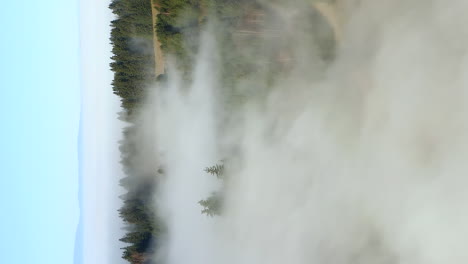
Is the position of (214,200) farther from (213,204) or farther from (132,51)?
(132,51)

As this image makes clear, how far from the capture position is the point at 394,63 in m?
9.60

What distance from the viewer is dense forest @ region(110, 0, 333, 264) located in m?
12.7

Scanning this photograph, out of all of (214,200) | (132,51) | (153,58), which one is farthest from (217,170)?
(132,51)

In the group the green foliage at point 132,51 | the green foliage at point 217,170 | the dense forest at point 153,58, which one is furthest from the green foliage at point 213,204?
the green foliage at point 132,51

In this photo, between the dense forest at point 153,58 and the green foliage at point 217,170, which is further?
the green foliage at point 217,170

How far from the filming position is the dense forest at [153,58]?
12719 mm

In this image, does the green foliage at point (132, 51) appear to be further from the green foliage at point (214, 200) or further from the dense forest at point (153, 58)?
the green foliage at point (214, 200)

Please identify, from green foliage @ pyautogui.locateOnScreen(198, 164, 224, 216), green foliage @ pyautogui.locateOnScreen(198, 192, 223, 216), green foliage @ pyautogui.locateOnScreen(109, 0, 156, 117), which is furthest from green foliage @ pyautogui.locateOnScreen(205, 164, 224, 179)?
green foliage @ pyautogui.locateOnScreen(109, 0, 156, 117)

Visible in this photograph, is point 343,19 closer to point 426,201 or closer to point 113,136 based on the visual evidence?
point 426,201

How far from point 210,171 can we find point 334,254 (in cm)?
482

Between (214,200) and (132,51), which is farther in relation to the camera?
(132,51)

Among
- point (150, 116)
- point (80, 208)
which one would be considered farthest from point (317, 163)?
point (80, 208)

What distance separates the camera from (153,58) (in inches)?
647

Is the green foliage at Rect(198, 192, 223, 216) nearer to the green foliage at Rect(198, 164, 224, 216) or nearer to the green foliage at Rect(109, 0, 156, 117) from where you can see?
the green foliage at Rect(198, 164, 224, 216)
